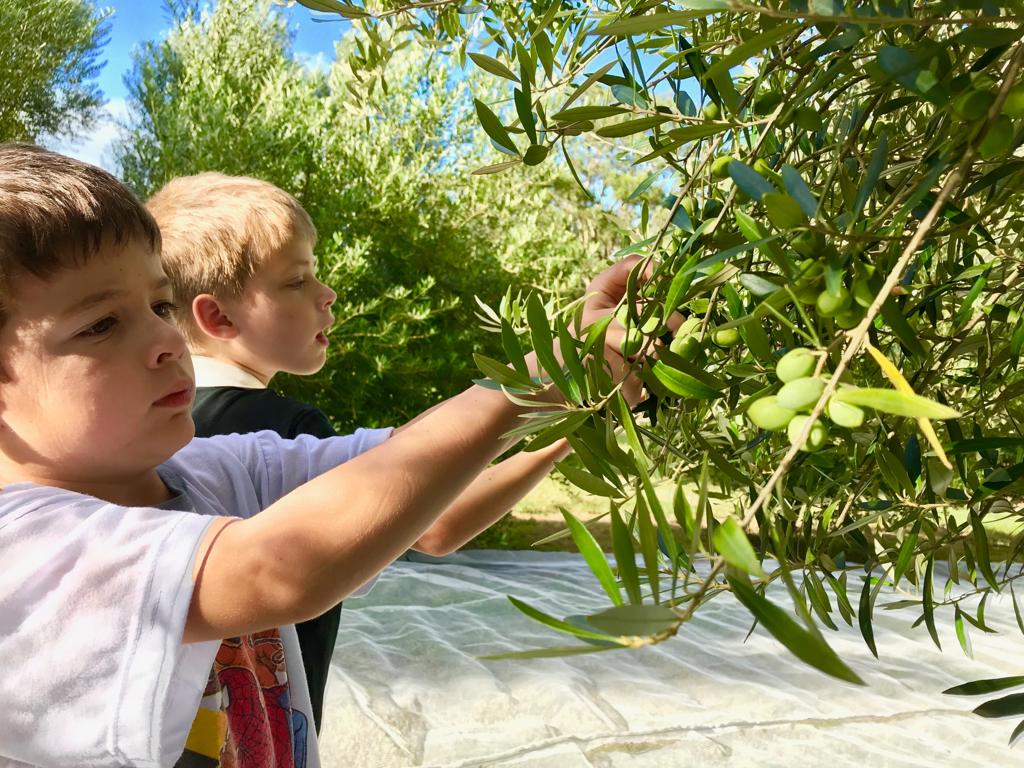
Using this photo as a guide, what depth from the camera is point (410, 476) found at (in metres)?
0.53

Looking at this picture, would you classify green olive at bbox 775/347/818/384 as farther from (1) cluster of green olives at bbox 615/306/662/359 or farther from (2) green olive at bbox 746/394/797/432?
(1) cluster of green olives at bbox 615/306/662/359

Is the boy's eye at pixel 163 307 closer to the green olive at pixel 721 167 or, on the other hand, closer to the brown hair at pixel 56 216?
the brown hair at pixel 56 216

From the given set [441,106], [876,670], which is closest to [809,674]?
[876,670]

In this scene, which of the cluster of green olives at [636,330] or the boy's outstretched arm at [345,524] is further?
the boy's outstretched arm at [345,524]

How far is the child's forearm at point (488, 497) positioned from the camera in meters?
0.77

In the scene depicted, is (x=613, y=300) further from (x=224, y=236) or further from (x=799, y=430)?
(x=224, y=236)

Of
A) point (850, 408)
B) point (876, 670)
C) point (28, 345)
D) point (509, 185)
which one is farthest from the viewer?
point (509, 185)

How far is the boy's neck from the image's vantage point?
1.31 metres

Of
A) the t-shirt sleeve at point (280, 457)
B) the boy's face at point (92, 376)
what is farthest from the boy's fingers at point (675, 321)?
the t-shirt sleeve at point (280, 457)

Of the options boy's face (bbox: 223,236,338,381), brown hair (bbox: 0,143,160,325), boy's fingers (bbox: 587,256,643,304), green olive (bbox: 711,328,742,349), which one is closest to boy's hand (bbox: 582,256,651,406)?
boy's fingers (bbox: 587,256,643,304)

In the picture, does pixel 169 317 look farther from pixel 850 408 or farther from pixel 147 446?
pixel 850 408

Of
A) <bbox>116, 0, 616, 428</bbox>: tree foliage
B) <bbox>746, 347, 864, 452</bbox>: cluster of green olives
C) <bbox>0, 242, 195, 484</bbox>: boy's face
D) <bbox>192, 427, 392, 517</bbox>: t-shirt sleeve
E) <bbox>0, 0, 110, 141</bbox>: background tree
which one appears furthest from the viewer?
<bbox>0, 0, 110, 141</bbox>: background tree

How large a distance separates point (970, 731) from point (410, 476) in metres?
2.00

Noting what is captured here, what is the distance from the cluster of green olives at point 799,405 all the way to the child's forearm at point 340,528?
312mm
